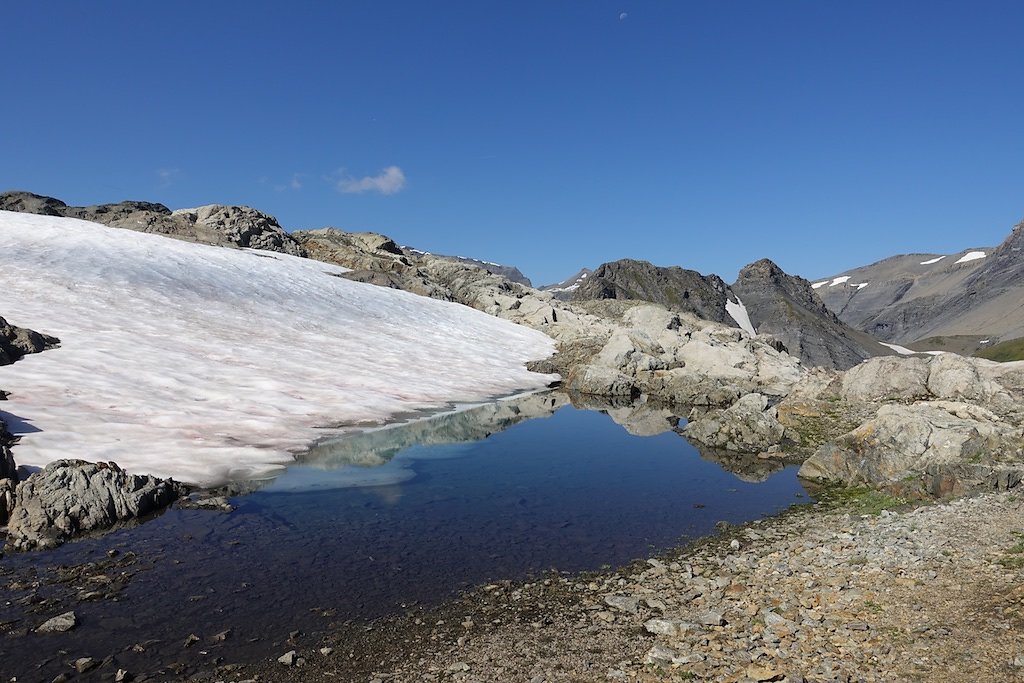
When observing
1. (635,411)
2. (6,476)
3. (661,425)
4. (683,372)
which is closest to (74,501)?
(6,476)

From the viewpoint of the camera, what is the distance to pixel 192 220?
9369 centimetres

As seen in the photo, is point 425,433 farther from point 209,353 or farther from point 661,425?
point 209,353

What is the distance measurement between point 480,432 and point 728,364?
992 inches

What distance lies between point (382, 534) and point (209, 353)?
26.6m

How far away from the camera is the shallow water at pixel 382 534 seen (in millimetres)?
10484

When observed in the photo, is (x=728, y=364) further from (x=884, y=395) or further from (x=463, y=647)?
(x=463, y=647)

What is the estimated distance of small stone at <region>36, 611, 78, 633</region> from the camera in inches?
387

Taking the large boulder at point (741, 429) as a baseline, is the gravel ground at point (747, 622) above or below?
below

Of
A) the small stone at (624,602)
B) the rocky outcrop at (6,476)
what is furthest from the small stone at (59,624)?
the small stone at (624,602)

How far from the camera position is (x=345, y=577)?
12383 millimetres

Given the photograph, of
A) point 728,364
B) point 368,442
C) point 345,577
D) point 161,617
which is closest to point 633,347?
point 728,364

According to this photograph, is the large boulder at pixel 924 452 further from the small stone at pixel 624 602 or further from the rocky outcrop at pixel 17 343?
the rocky outcrop at pixel 17 343

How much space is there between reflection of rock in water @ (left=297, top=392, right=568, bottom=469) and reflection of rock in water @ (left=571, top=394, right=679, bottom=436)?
2.32m

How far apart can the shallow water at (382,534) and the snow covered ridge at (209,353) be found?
387 cm
